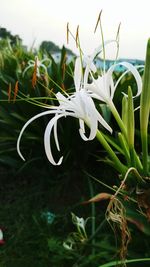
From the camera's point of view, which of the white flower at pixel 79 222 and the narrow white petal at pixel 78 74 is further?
the white flower at pixel 79 222

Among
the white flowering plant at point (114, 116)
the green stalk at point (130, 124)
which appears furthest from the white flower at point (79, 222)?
the green stalk at point (130, 124)

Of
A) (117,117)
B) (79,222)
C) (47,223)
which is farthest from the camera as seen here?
(47,223)

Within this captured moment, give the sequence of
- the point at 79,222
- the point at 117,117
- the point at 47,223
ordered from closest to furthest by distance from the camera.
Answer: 1. the point at 117,117
2. the point at 79,222
3. the point at 47,223

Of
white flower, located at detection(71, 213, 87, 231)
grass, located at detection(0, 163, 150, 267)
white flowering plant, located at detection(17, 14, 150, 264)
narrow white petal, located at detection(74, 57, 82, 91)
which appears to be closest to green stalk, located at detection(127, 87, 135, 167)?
white flowering plant, located at detection(17, 14, 150, 264)

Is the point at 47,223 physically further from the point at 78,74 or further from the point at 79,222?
the point at 78,74

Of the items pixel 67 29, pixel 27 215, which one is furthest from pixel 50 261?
pixel 67 29

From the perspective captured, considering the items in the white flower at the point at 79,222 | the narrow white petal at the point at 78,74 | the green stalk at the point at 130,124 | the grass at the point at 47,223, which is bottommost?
the grass at the point at 47,223

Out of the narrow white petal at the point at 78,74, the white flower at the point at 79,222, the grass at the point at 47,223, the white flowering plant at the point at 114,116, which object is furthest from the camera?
the white flower at the point at 79,222

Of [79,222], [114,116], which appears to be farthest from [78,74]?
[79,222]

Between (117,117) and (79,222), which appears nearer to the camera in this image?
(117,117)

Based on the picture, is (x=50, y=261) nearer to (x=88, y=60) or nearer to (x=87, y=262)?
(x=87, y=262)

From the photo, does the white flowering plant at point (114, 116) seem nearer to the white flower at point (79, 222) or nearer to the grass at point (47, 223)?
the grass at point (47, 223)
